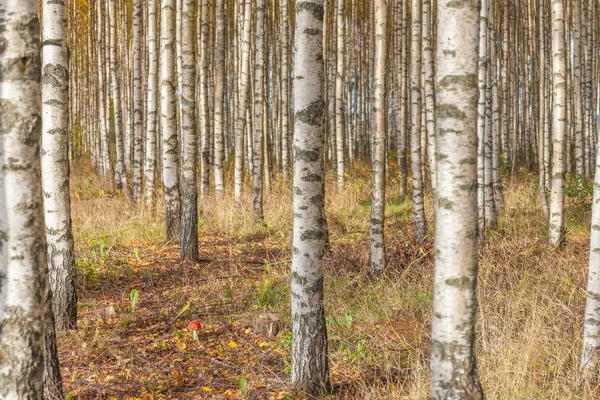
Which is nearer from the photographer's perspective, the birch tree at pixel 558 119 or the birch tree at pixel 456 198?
the birch tree at pixel 456 198

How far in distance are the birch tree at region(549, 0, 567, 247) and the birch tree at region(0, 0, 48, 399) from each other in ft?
19.6

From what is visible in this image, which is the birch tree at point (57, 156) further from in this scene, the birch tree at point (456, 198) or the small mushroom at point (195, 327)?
the birch tree at point (456, 198)

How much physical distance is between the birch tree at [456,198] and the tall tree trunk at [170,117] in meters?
5.21

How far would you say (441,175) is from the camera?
215 centimetres

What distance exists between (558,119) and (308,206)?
4.65m

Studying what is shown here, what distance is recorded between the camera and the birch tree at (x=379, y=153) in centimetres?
580

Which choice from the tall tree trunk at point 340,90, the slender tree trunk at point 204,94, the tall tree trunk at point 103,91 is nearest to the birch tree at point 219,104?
the slender tree trunk at point 204,94

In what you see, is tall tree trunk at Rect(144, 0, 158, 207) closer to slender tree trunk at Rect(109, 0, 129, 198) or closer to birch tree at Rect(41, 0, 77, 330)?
slender tree trunk at Rect(109, 0, 129, 198)

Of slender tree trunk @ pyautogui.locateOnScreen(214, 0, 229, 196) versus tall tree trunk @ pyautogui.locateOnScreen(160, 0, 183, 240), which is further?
slender tree trunk @ pyautogui.locateOnScreen(214, 0, 229, 196)

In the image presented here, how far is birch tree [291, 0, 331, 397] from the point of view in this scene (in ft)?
10.7

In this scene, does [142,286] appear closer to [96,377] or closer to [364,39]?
[96,377]

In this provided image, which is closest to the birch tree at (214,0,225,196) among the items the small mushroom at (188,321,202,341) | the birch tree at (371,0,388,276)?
the birch tree at (371,0,388,276)

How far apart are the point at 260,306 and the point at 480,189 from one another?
3849 millimetres

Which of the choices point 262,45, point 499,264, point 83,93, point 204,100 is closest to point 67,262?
point 499,264
